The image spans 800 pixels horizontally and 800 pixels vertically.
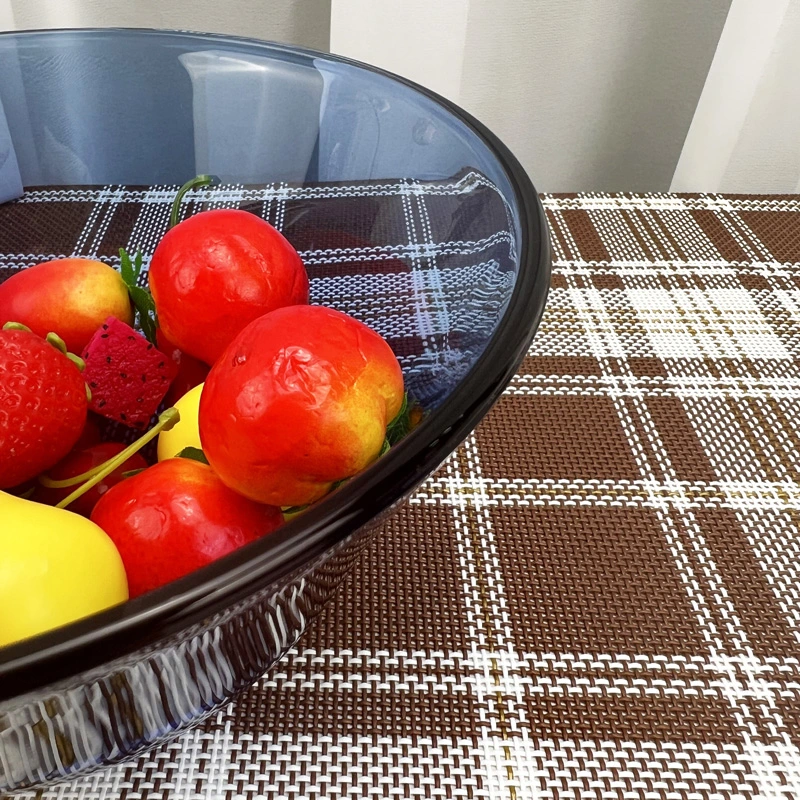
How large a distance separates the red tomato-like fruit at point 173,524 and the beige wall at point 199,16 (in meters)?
0.88

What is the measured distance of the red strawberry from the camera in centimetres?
30

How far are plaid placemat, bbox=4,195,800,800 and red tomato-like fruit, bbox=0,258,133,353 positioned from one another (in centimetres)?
19

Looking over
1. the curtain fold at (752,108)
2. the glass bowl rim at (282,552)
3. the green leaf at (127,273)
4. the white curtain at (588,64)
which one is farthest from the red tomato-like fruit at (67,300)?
the curtain fold at (752,108)

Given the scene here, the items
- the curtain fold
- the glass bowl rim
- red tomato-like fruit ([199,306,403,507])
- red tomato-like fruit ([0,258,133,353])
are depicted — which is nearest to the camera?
the glass bowl rim

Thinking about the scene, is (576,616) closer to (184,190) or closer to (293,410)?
(293,410)

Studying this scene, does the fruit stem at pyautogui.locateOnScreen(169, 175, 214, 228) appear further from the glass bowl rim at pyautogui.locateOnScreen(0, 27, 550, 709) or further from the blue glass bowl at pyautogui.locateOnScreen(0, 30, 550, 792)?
the glass bowl rim at pyautogui.locateOnScreen(0, 27, 550, 709)

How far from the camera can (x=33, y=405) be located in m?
0.30

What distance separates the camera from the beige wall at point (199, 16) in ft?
3.08

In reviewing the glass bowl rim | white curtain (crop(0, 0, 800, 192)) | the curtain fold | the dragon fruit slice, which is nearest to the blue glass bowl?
the glass bowl rim

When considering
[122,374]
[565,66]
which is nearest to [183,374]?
[122,374]

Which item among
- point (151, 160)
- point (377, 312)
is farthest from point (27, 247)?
point (377, 312)

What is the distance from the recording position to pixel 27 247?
48 cm

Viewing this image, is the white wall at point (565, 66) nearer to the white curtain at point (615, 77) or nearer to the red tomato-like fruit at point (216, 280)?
the white curtain at point (615, 77)

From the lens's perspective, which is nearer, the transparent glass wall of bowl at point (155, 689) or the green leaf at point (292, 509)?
the transparent glass wall of bowl at point (155, 689)
